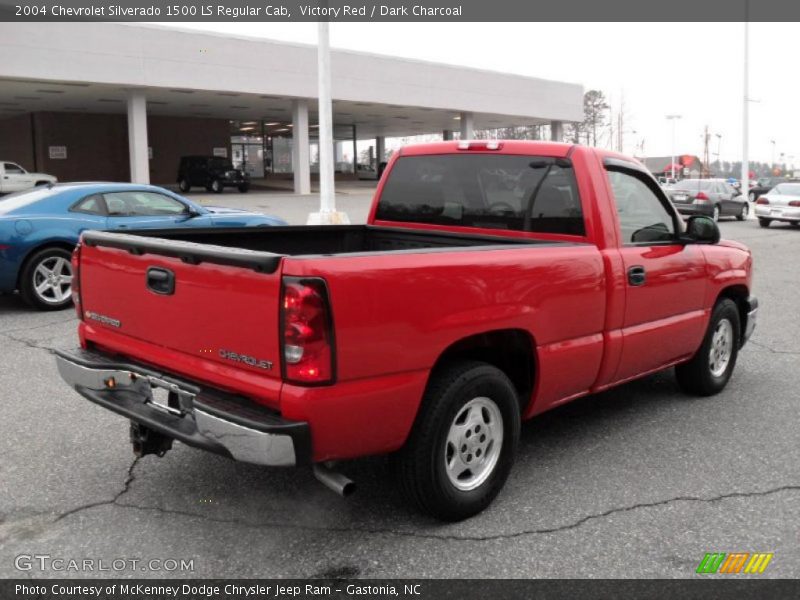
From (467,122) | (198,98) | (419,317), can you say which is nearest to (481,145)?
(419,317)

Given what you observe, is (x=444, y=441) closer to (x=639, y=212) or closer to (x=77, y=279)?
(x=77, y=279)

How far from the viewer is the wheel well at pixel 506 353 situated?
11.7 ft

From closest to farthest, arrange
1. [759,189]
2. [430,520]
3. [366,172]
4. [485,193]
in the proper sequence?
[430,520] < [485,193] < [759,189] < [366,172]

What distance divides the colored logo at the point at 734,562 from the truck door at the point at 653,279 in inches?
54.4

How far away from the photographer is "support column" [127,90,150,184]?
100 ft

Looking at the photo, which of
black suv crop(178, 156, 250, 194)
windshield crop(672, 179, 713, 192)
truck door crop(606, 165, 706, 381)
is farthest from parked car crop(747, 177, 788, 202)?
truck door crop(606, 165, 706, 381)

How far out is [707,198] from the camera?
81.5 ft

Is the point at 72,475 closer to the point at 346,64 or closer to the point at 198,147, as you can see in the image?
the point at 346,64

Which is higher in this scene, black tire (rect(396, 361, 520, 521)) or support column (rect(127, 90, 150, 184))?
support column (rect(127, 90, 150, 184))

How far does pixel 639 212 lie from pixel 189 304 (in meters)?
2.95

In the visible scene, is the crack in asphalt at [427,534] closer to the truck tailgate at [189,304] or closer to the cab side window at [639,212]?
the truck tailgate at [189,304]

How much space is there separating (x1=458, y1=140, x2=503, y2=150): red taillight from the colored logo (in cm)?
261

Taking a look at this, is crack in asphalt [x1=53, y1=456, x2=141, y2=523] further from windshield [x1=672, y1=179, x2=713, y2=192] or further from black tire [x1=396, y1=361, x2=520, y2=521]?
windshield [x1=672, y1=179, x2=713, y2=192]

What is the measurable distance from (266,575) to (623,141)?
84562 millimetres
